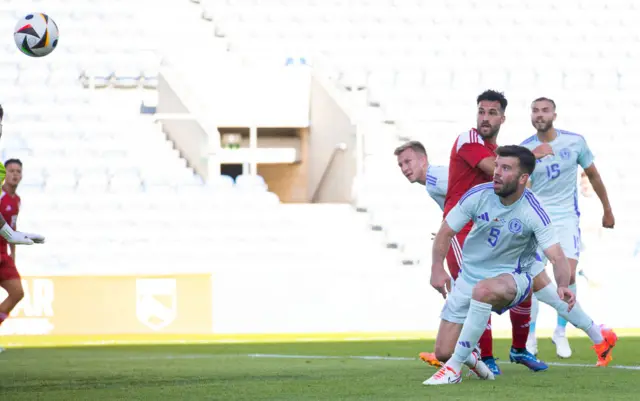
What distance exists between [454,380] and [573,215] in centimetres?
322

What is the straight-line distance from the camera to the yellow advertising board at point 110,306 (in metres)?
15.3

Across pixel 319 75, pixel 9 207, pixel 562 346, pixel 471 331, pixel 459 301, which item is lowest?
pixel 562 346

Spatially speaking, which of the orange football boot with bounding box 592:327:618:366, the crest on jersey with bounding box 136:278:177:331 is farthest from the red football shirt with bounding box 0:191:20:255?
the orange football boot with bounding box 592:327:618:366

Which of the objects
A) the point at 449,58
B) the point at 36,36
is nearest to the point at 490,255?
the point at 36,36

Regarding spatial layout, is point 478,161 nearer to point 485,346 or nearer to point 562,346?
Answer: point 485,346

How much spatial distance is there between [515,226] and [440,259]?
0.46 metres

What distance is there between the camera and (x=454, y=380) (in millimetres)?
6711

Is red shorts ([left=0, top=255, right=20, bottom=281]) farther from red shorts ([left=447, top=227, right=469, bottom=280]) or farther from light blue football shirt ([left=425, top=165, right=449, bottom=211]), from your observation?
red shorts ([left=447, top=227, right=469, bottom=280])

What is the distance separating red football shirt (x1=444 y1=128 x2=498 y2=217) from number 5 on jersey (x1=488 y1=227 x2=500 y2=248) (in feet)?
2.41

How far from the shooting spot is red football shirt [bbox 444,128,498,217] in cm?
757

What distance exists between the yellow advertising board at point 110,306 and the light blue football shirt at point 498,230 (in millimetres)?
8870

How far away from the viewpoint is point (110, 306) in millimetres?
15414

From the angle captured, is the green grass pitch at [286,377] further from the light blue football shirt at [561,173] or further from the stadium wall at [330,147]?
the stadium wall at [330,147]

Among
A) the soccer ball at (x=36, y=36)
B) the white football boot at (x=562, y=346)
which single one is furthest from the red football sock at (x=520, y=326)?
the soccer ball at (x=36, y=36)
